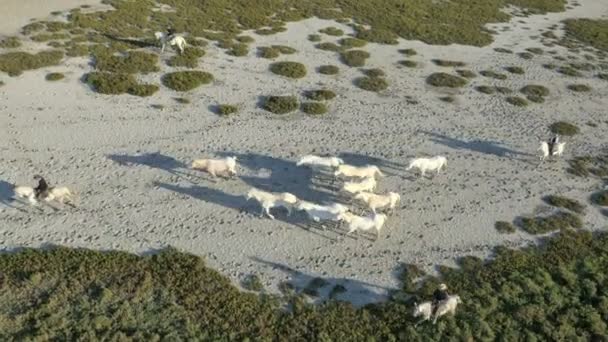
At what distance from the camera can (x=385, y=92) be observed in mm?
43125

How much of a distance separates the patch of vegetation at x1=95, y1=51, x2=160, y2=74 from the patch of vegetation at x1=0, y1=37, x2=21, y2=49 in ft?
23.0

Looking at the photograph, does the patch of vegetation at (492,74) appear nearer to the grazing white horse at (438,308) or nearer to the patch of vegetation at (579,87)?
the patch of vegetation at (579,87)

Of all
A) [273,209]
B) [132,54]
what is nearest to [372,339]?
[273,209]

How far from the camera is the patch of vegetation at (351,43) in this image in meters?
50.7

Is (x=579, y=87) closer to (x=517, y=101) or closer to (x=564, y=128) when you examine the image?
(x=517, y=101)

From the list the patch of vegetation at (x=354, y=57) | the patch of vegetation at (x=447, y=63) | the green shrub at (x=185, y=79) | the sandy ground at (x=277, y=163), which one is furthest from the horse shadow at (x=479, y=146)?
the green shrub at (x=185, y=79)

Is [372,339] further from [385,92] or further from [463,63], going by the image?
[463,63]

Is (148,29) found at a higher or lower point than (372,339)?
higher

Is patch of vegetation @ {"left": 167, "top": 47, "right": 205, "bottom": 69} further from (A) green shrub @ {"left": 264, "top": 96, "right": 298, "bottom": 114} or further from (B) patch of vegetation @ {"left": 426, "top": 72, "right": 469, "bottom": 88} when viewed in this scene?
(B) patch of vegetation @ {"left": 426, "top": 72, "right": 469, "bottom": 88}

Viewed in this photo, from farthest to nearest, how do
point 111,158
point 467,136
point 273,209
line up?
1. point 467,136
2. point 111,158
3. point 273,209

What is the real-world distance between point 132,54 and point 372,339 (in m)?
32.3

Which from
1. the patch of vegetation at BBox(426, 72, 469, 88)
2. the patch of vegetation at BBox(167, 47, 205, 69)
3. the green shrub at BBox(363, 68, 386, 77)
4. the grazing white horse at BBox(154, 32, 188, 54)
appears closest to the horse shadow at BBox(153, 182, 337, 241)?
the patch of vegetation at BBox(167, 47, 205, 69)

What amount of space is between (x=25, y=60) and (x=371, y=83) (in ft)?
89.8

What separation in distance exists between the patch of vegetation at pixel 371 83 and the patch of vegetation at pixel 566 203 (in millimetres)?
16461
